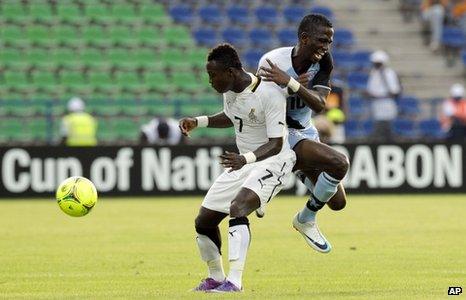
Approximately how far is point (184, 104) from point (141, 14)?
603 cm

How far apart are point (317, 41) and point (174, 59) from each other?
1723cm

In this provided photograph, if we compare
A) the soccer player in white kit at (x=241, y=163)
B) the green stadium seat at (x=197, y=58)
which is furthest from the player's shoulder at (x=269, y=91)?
the green stadium seat at (x=197, y=58)

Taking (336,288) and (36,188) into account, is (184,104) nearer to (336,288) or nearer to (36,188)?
(36,188)

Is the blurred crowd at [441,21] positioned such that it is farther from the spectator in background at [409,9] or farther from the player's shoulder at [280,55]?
the player's shoulder at [280,55]

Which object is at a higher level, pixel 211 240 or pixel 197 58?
pixel 211 240

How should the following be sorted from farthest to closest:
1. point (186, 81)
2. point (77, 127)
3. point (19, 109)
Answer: point (186, 81) → point (19, 109) → point (77, 127)

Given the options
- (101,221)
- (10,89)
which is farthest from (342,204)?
(10,89)

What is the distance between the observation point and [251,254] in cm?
1312

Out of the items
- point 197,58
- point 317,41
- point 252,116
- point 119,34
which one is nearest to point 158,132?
point 197,58

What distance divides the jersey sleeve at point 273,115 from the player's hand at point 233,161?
0.41 m

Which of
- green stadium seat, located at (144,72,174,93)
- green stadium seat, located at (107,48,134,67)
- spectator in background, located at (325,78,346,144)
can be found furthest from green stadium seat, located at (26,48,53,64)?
spectator in background, located at (325,78,346,144)

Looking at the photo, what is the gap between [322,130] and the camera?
23.3 meters

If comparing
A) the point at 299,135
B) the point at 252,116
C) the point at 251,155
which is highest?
the point at 252,116

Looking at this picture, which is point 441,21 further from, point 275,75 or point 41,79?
point 275,75
